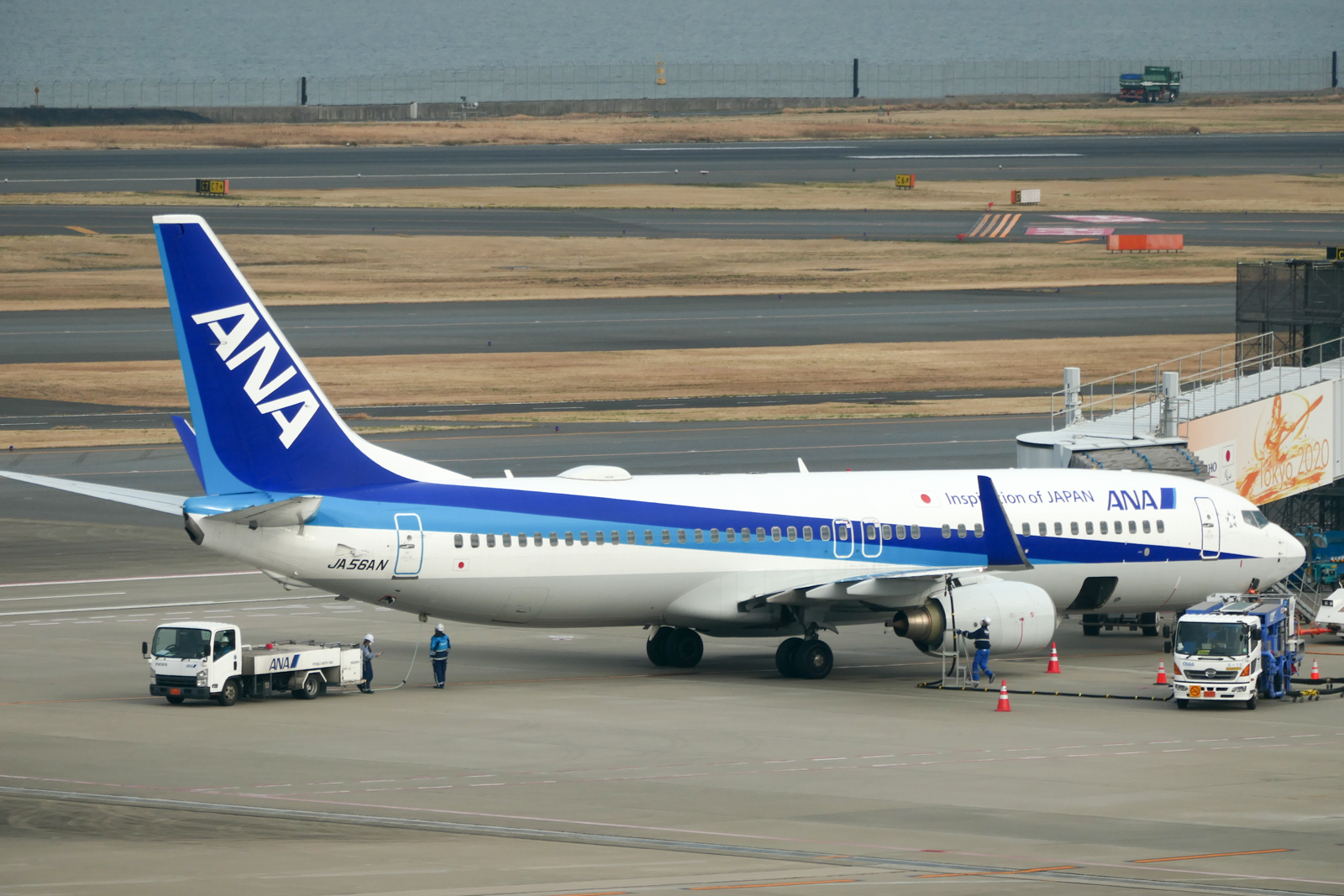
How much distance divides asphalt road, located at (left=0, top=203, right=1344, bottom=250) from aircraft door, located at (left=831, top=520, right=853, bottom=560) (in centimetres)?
8732

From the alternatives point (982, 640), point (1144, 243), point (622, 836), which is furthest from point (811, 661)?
point (1144, 243)

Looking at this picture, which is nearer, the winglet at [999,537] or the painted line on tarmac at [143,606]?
the winglet at [999,537]

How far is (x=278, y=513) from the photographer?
40.7 meters

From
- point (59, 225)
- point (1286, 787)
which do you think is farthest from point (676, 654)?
point (59, 225)

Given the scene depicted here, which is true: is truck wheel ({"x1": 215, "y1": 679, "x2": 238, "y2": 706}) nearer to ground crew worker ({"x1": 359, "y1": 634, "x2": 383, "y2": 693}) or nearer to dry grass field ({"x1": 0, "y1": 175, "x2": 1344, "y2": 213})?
ground crew worker ({"x1": 359, "y1": 634, "x2": 383, "y2": 693})

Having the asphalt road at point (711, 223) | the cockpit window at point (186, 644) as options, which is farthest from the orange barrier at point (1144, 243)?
the cockpit window at point (186, 644)

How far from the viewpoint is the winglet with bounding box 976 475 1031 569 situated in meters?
43.5

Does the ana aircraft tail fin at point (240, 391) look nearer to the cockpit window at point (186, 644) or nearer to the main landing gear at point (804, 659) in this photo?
the cockpit window at point (186, 644)

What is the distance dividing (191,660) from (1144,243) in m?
101

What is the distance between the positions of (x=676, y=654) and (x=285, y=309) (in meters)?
66.3

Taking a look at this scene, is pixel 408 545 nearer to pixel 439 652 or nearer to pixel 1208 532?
pixel 439 652

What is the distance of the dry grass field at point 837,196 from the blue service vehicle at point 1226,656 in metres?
105

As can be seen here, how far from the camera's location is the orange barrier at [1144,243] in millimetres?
129125

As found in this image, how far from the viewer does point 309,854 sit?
27.6 m
